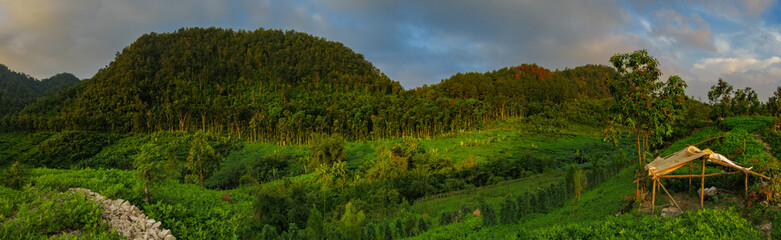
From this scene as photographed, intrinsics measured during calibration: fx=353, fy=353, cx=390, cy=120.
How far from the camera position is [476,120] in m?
88.8

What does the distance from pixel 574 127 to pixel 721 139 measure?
8953 cm

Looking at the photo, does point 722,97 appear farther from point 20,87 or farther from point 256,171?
point 20,87

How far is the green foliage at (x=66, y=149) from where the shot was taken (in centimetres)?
7256

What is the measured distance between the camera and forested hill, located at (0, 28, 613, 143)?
87625 mm

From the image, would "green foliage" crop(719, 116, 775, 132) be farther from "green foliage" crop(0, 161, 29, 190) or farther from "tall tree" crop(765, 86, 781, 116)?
"green foliage" crop(0, 161, 29, 190)

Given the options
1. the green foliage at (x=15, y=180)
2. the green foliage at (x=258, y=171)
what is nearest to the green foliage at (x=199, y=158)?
the green foliage at (x=258, y=171)

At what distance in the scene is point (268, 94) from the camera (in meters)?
127

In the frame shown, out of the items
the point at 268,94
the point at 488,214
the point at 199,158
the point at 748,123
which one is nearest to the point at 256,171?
the point at 199,158

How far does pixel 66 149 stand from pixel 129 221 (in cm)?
10009

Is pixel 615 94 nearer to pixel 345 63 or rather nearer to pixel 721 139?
pixel 721 139

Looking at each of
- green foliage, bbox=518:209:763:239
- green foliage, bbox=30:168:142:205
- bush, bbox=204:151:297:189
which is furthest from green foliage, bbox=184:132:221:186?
green foliage, bbox=518:209:763:239

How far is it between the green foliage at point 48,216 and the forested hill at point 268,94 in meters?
77.0

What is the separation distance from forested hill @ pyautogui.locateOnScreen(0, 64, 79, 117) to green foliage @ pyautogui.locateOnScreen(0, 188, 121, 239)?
143 m

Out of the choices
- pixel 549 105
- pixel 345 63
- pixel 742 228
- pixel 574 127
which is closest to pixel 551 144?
pixel 574 127
